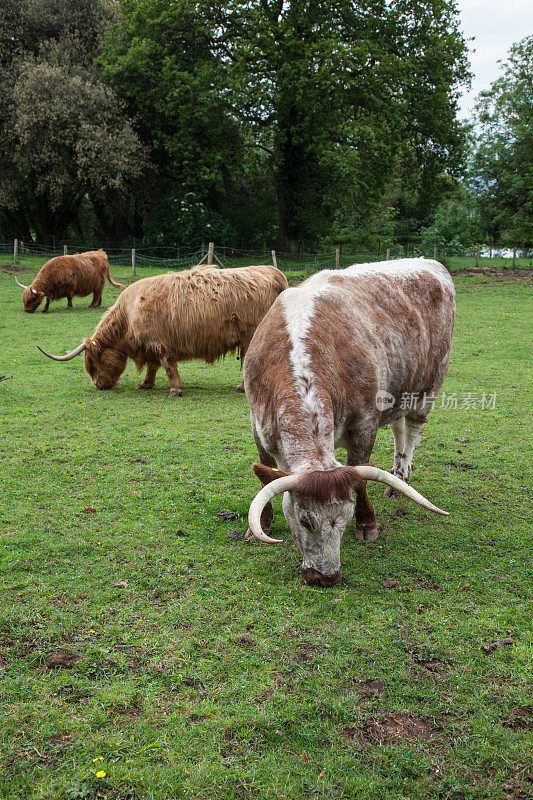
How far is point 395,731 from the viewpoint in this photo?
289cm

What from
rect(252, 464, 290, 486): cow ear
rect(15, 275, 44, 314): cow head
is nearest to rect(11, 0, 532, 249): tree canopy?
rect(15, 275, 44, 314): cow head

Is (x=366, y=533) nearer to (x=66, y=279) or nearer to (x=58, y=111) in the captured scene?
(x=66, y=279)

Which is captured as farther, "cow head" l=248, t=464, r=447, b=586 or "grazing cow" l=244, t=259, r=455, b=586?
"grazing cow" l=244, t=259, r=455, b=586

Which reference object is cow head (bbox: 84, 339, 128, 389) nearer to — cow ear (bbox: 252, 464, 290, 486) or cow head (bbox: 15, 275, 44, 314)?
cow ear (bbox: 252, 464, 290, 486)

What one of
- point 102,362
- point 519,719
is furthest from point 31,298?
point 519,719

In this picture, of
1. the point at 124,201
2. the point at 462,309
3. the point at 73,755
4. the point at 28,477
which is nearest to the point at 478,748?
the point at 73,755

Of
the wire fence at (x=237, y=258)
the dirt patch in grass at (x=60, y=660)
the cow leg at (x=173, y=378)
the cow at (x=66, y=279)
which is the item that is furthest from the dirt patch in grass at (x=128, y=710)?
the wire fence at (x=237, y=258)

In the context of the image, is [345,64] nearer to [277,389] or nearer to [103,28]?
[103,28]

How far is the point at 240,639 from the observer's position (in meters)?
3.54

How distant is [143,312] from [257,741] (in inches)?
Answer: 302

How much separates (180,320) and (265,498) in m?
6.52

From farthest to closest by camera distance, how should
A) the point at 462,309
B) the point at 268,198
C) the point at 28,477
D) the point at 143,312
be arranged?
the point at 268,198 → the point at 462,309 → the point at 143,312 → the point at 28,477

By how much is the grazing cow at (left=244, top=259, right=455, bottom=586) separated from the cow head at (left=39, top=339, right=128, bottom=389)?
5.57 m

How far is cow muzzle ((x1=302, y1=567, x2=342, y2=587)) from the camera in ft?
12.9
